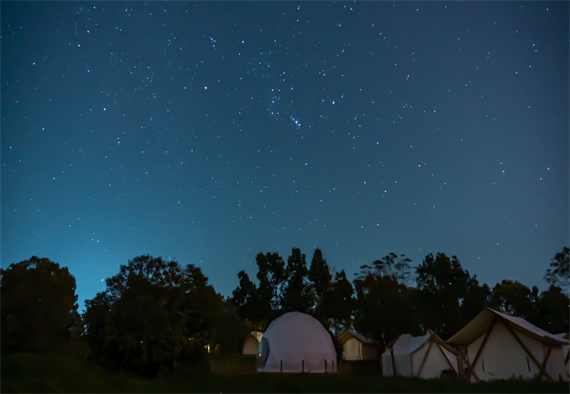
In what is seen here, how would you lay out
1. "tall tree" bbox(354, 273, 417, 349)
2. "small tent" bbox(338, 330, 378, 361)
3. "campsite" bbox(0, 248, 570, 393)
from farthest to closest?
"small tent" bbox(338, 330, 378, 361) < "tall tree" bbox(354, 273, 417, 349) < "campsite" bbox(0, 248, 570, 393)

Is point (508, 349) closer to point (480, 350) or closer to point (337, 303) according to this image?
point (480, 350)

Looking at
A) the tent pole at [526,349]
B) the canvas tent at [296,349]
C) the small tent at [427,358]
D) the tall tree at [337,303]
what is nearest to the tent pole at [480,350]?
the tent pole at [526,349]

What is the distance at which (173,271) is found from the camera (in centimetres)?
1956

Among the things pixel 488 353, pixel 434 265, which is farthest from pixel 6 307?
pixel 434 265

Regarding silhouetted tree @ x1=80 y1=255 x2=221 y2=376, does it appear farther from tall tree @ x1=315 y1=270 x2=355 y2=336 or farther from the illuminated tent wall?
the illuminated tent wall

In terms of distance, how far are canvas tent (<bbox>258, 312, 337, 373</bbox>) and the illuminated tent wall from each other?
3515cm

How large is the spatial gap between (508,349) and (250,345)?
2194 inches

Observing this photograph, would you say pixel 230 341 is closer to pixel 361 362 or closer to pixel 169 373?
pixel 361 362

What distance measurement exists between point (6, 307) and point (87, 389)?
81.6 feet

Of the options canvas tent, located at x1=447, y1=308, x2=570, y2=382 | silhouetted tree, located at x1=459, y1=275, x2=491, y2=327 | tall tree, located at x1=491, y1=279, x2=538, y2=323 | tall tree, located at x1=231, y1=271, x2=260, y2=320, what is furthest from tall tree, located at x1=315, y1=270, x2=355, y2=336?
canvas tent, located at x1=447, y1=308, x2=570, y2=382

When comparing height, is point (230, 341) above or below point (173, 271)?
below

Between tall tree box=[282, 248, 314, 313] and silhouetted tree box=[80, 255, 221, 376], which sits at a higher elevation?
tall tree box=[282, 248, 314, 313]

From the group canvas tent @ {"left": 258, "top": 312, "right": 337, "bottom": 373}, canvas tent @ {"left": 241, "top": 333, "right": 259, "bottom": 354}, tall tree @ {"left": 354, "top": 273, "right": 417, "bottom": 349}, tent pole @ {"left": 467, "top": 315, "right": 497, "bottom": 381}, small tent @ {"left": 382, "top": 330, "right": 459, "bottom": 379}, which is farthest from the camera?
canvas tent @ {"left": 241, "top": 333, "right": 259, "bottom": 354}

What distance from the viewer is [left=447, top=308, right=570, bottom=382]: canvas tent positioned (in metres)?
16.5
